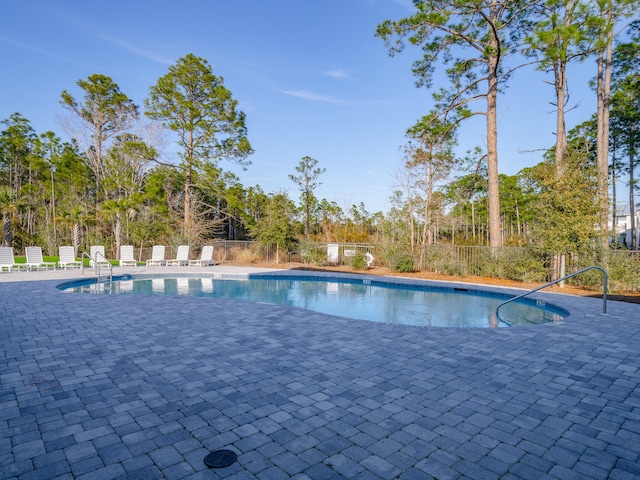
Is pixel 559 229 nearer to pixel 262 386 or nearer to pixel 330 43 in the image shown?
pixel 262 386

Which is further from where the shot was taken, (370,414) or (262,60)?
(262,60)

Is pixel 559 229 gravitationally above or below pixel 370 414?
above

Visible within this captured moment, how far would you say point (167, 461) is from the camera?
2008mm

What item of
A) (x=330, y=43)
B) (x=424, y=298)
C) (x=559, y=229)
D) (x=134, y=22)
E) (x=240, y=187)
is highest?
(x=330, y=43)

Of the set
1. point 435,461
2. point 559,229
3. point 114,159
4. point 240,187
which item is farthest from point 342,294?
point 114,159

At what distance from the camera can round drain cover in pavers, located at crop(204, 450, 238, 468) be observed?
1.97m

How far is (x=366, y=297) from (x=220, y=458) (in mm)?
8053

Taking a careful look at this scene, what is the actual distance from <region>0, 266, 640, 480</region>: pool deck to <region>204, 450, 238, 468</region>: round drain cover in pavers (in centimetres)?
5

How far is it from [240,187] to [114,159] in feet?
24.1

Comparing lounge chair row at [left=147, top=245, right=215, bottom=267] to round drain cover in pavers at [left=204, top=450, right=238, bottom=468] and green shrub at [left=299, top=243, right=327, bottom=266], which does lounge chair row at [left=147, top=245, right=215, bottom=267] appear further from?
round drain cover in pavers at [left=204, top=450, right=238, bottom=468]

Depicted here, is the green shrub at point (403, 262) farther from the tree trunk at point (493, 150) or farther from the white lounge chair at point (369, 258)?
the tree trunk at point (493, 150)

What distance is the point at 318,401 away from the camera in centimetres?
281

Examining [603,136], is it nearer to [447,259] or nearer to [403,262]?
[447,259]

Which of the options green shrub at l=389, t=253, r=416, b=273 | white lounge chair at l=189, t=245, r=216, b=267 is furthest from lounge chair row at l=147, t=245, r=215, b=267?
green shrub at l=389, t=253, r=416, b=273
